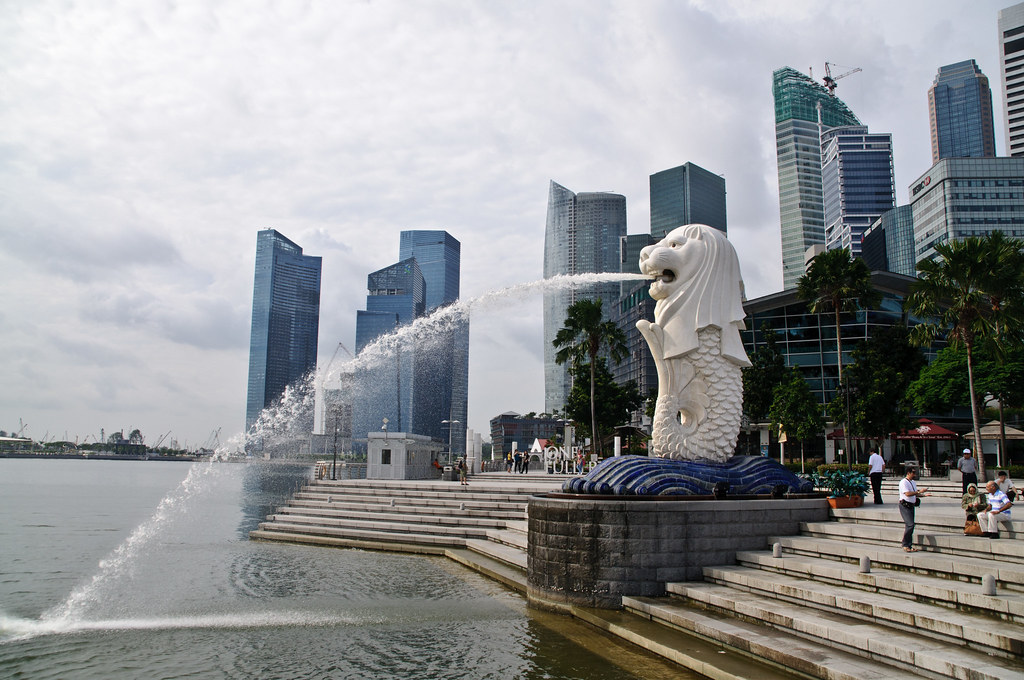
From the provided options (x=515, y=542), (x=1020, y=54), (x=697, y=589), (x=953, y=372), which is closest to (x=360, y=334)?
(x=953, y=372)

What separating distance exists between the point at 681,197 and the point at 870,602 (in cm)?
19176

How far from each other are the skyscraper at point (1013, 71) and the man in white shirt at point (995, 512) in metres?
187

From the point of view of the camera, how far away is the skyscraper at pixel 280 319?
145m

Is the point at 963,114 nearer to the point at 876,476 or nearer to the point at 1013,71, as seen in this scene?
the point at 1013,71

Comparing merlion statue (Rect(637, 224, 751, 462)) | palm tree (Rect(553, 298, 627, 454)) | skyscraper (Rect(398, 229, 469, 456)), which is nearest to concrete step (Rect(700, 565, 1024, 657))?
merlion statue (Rect(637, 224, 751, 462))

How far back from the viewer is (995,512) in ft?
32.8

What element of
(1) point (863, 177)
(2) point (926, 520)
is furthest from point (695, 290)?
(1) point (863, 177)

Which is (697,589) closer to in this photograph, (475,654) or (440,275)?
(475,654)

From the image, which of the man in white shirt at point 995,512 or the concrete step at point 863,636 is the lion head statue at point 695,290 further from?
the concrete step at point 863,636

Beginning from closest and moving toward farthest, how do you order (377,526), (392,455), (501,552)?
(501,552) → (377,526) → (392,455)

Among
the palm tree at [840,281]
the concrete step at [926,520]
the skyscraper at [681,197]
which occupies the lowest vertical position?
the concrete step at [926,520]

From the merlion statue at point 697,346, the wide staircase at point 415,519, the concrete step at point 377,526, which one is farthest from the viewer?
the concrete step at point 377,526

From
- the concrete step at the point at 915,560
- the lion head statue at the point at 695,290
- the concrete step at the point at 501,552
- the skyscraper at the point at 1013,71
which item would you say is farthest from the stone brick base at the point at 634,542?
the skyscraper at the point at 1013,71

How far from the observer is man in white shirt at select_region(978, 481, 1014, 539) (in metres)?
9.96
